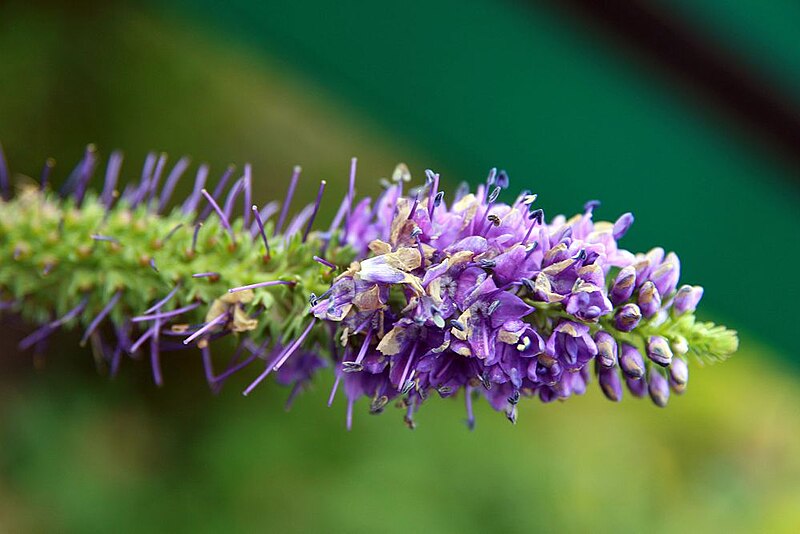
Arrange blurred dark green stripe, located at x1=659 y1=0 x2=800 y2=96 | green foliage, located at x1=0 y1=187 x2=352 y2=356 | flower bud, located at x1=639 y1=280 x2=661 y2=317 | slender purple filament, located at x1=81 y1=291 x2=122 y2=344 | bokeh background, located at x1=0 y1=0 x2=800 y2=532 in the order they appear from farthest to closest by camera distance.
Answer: bokeh background, located at x1=0 y1=0 x2=800 y2=532 → blurred dark green stripe, located at x1=659 y1=0 x2=800 y2=96 → slender purple filament, located at x1=81 y1=291 x2=122 y2=344 → green foliage, located at x1=0 y1=187 x2=352 y2=356 → flower bud, located at x1=639 y1=280 x2=661 y2=317

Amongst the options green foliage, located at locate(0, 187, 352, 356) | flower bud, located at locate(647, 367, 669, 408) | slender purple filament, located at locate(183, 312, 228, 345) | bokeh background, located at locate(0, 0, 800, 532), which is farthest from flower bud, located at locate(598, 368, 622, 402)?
bokeh background, located at locate(0, 0, 800, 532)

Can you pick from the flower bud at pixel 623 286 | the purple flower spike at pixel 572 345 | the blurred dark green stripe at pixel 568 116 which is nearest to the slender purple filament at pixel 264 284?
the purple flower spike at pixel 572 345

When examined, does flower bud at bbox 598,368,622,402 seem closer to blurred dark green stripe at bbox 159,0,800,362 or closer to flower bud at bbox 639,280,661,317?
flower bud at bbox 639,280,661,317

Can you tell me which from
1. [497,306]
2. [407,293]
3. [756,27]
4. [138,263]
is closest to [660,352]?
[497,306]

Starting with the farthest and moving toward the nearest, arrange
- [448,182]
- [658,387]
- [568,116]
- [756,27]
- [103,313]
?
1. [448,182]
2. [568,116]
3. [756,27]
4. [103,313]
5. [658,387]

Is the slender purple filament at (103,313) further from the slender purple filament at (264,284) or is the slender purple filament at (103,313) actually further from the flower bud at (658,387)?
the flower bud at (658,387)

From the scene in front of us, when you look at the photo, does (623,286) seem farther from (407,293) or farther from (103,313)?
(103,313)
